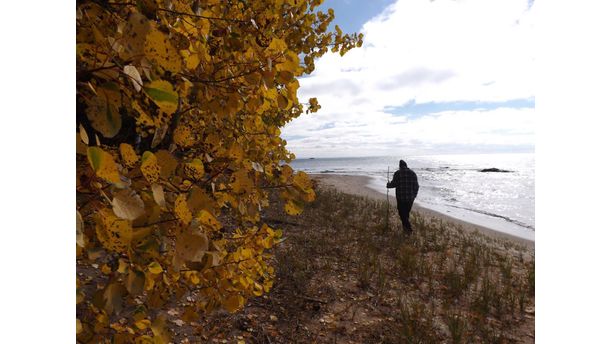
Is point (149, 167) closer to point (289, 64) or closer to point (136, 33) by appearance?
point (136, 33)

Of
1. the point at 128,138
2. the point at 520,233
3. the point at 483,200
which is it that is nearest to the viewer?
the point at 128,138

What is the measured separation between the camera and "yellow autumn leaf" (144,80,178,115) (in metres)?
0.57

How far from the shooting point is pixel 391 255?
5.66m

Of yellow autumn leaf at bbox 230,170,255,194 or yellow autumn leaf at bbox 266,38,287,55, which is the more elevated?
yellow autumn leaf at bbox 266,38,287,55

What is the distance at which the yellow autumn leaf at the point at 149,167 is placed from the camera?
64 cm

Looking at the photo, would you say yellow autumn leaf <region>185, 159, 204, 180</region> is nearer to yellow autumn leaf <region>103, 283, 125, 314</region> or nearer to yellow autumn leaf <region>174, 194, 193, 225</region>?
yellow autumn leaf <region>174, 194, 193, 225</region>

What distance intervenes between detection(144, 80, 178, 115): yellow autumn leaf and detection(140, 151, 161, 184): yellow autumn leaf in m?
0.12

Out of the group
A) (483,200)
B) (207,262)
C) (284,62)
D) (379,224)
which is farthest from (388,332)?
(483,200)

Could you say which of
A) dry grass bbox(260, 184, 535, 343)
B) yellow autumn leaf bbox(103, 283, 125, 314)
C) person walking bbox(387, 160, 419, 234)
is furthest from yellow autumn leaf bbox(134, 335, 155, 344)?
person walking bbox(387, 160, 419, 234)

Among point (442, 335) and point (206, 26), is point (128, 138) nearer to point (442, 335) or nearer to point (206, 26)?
point (206, 26)

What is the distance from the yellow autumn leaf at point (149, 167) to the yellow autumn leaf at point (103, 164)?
90mm

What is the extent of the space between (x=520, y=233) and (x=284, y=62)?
13.2 m

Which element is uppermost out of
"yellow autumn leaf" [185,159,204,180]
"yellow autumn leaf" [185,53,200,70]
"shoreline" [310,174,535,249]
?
"yellow autumn leaf" [185,53,200,70]

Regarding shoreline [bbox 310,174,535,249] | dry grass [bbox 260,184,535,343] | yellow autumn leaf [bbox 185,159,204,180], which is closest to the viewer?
yellow autumn leaf [bbox 185,159,204,180]
